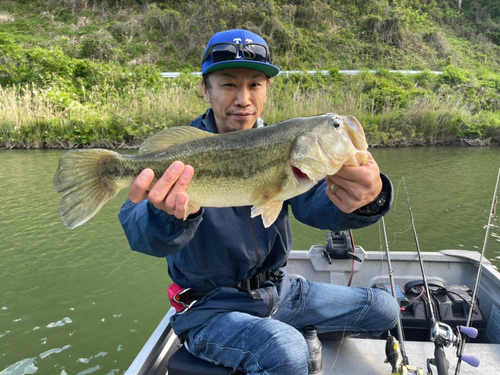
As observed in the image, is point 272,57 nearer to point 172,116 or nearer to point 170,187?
point 172,116

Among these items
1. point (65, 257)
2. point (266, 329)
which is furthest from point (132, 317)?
point (266, 329)

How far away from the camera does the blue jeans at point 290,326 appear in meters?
1.89

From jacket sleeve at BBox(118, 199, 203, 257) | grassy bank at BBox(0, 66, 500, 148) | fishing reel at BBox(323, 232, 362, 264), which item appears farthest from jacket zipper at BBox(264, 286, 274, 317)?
grassy bank at BBox(0, 66, 500, 148)

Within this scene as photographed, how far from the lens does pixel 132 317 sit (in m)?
4.07

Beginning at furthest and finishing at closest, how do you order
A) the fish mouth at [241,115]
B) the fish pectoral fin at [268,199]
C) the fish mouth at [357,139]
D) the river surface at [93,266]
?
the river surface at [93,266] → the fish mouth at [241,115] → the fish pectoral fin at [268,199] → the fish mouth at [357,139]

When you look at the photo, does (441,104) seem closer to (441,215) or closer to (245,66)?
(441,215)

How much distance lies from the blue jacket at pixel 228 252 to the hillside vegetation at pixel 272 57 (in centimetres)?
1194

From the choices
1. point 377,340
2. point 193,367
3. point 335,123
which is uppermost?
point 335,123

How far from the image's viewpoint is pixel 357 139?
1.73 metres

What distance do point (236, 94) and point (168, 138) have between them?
754mm

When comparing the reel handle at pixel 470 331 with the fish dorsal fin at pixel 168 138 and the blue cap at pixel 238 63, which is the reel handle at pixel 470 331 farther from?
the blue cap at pixel 238 63

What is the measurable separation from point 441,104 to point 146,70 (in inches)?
617

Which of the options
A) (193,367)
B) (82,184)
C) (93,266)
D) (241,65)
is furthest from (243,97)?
(93,266)

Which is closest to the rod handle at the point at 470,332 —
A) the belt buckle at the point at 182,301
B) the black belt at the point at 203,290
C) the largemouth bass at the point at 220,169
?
the black belt at the point at 203,290
